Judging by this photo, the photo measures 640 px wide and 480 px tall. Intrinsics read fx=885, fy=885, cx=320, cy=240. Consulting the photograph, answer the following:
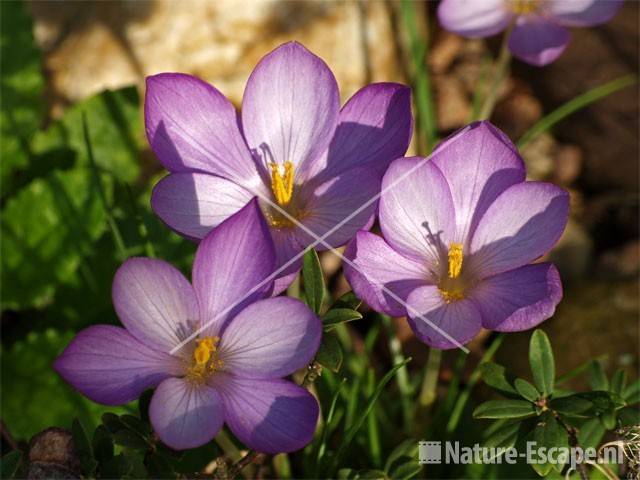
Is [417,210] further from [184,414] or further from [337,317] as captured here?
[184,414]

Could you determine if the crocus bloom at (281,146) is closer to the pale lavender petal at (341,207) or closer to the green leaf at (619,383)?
the pale lavender petal at (341,207)

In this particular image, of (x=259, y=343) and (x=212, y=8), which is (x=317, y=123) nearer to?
(x=259, y=343)

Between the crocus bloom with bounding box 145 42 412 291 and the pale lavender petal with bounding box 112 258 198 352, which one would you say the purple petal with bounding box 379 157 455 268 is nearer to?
the crocus bloom with bounding box 145 42 412 291

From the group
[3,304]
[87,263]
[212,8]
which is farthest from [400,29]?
[3,304]

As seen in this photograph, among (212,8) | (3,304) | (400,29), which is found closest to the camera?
(3,304)

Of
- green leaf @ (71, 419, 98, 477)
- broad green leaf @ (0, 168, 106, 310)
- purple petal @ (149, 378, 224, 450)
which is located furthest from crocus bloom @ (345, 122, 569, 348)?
broad green leaf @ (0, 168, 106, 310)

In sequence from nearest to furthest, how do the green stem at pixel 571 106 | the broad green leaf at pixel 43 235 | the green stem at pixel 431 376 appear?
the green stem at pixel 431 376
the green stem at pixel 571 106
the broad green leaf at pixel 43 235

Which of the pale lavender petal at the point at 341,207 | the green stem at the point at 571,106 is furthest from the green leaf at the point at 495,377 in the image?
the green stem at the point at 571,106
